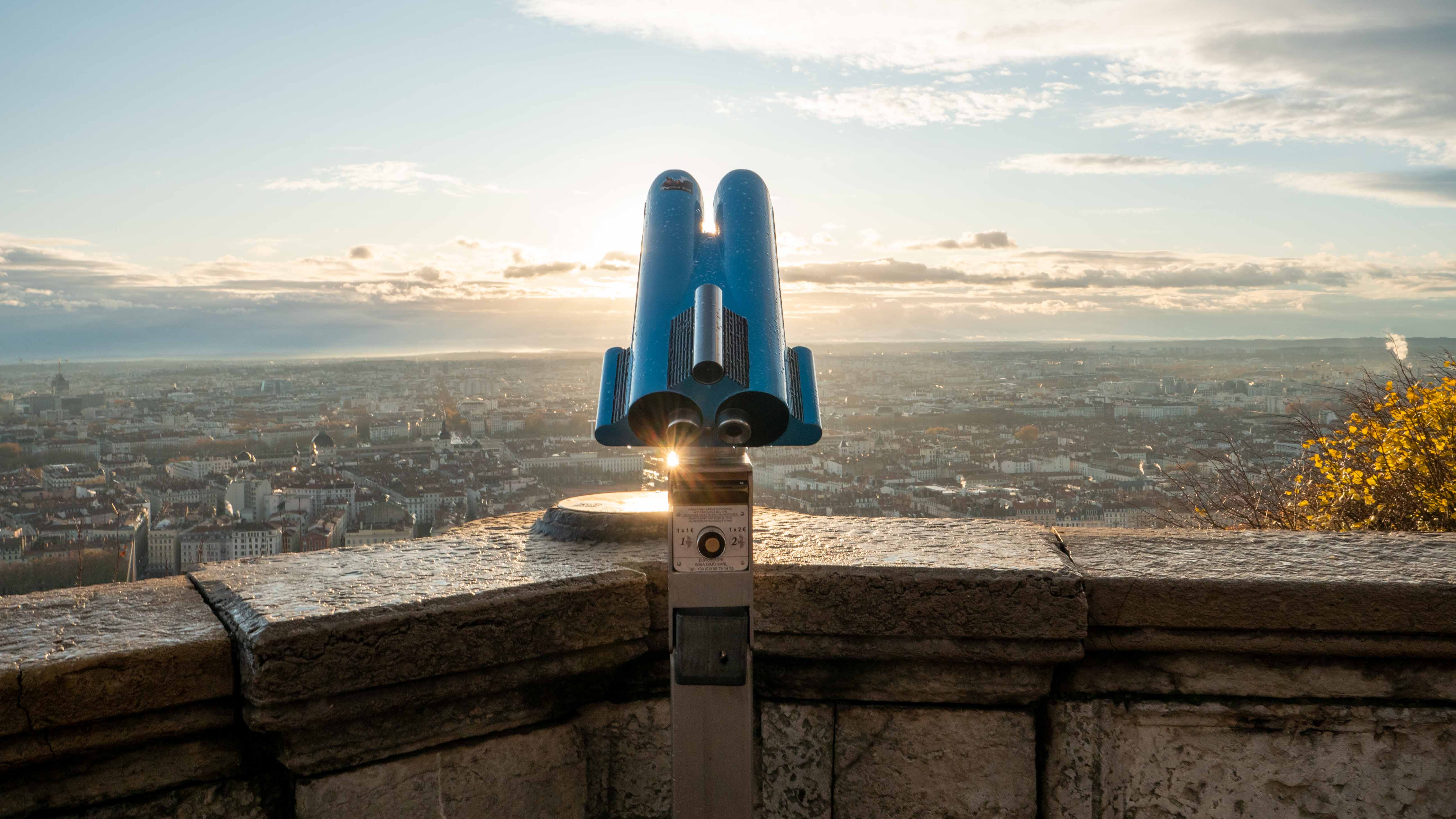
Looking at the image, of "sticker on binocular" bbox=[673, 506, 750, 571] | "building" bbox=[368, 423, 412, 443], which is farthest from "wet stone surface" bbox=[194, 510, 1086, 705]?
"building" bbox=[368, 423, 412, 443]

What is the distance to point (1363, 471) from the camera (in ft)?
16.4

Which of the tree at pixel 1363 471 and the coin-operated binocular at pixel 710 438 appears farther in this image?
the tree at pixel 1363 471

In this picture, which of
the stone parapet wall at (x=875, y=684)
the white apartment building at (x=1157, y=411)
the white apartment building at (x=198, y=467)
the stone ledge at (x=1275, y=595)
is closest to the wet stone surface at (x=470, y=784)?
the stone parapet wall at (x=875, y=684)

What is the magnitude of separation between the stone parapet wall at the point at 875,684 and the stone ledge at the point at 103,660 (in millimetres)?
16

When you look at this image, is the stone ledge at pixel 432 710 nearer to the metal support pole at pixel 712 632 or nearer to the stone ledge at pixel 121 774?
the stone ledge at pixel 121 774

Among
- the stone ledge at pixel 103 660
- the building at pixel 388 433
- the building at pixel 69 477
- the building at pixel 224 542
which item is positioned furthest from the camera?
the building at pixel 388 433

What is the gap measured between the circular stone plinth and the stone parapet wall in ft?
0.50

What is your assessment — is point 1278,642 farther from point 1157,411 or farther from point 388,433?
point 388,433

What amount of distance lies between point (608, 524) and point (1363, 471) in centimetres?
442

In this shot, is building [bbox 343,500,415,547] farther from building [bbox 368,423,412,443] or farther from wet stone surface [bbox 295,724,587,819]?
building [bbox 368,423,412,443]

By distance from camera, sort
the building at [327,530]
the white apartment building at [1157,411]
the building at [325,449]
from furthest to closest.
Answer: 1. the building at [325,449]
2. the white apartment building at [1157,411]
3. the building at [327,530]

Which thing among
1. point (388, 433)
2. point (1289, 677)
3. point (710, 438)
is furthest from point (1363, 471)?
point (388, 433)

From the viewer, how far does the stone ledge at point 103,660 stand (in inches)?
57.8

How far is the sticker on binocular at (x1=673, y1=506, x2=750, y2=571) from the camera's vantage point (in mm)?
1574
